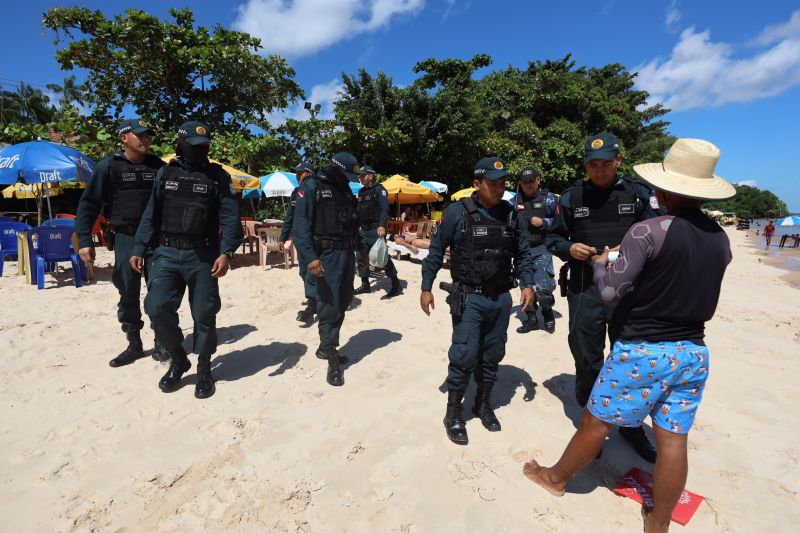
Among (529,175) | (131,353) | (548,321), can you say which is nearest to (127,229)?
(131,353)

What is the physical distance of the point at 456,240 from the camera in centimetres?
298

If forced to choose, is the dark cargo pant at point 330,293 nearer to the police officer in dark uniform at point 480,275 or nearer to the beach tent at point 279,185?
the police officer in dark uniform at point 480,275

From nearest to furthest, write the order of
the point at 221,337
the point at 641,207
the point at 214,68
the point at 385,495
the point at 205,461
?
the point at 385,495, the point at 205,461, the point at 641,207, the point at 221,337, the point at 214,68

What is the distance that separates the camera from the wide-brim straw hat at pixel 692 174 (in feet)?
6.21

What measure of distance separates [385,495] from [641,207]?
2.56 meters

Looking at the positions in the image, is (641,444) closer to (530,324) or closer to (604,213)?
(604,213)

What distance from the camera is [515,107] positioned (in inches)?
954

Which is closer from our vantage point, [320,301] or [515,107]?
[320,301]

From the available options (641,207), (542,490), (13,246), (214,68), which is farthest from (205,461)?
(214,68)

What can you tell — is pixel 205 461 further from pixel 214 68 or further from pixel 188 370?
pixel 214 68

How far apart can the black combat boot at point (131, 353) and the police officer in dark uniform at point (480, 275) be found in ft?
10.2

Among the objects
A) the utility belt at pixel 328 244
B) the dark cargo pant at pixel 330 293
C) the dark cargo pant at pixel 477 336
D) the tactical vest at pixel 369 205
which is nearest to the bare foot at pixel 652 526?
the dark cargo pant at pixel 477 336

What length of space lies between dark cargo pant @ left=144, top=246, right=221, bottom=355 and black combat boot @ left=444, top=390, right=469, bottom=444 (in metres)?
2.05

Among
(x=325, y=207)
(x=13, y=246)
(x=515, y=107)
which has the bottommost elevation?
(x=13, y=246)
